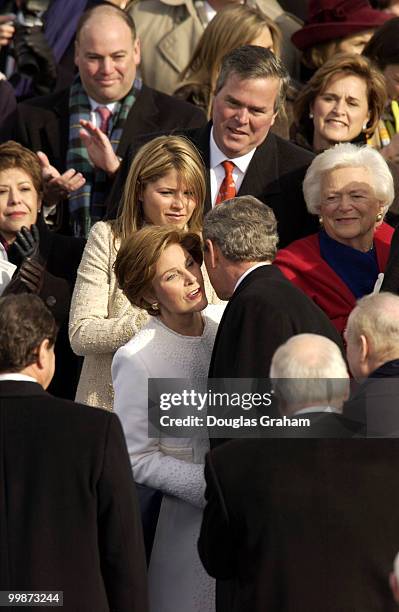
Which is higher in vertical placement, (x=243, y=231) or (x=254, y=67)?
(x=254, y=67)

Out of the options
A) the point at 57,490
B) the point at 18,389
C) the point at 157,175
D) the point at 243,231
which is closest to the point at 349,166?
the point at 157,175

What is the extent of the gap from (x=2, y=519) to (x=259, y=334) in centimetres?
111

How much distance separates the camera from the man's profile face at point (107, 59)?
793 cm

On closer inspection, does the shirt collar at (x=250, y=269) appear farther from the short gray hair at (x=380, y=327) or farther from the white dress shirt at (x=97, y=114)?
the white dress shirt at (x=97, y=114)

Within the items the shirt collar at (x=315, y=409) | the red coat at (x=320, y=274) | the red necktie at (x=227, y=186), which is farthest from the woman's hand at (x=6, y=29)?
the shirt collar at (x=315, y=409)

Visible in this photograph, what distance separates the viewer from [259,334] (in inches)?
212

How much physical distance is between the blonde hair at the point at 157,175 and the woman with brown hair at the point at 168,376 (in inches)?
25.1

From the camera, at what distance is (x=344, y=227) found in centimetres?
659

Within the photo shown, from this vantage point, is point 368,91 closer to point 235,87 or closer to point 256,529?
point 235,87

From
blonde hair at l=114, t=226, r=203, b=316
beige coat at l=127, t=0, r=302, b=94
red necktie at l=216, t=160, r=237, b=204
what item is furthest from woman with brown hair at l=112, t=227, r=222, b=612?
beige coat at l=127, t=0, r=302, b=94

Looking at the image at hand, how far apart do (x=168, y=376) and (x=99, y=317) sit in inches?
31.8

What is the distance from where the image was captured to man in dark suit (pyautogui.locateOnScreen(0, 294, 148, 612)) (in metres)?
4.89

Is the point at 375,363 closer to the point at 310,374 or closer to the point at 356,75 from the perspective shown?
the point at 310,374

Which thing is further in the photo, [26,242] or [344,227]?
[26,242]
